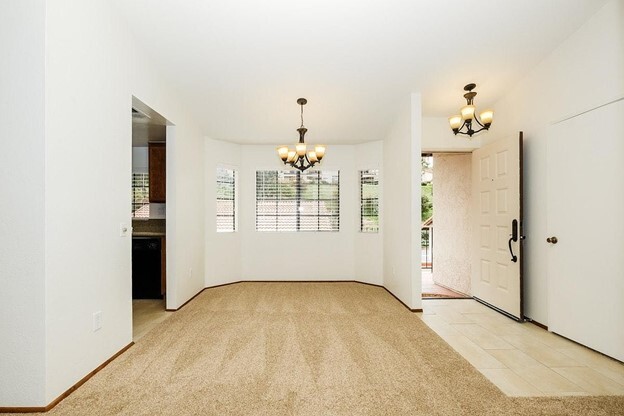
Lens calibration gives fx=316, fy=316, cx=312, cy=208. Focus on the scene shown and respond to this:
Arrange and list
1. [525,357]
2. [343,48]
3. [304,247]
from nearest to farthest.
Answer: [525,357], [343,48], [304,247]

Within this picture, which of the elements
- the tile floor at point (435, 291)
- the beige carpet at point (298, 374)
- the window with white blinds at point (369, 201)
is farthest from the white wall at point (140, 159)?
the tile floor at point (435, 291)

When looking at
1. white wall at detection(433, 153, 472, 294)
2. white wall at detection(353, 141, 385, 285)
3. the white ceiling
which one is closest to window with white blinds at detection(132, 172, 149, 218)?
the white ceiling

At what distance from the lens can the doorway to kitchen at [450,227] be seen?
211 inches

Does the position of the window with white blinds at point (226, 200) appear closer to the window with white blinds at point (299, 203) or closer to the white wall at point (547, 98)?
the window with white blinds at point (299, 203)

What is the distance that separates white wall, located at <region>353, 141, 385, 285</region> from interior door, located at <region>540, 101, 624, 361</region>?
8.43 ft

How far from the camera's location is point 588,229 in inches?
116

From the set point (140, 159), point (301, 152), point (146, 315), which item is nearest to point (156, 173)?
point (140, 159)

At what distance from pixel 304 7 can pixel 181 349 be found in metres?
3.19

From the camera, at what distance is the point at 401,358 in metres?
2.67

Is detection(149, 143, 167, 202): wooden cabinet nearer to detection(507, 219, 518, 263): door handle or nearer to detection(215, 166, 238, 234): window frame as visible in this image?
detection(215, 166, 238, 234): window frame

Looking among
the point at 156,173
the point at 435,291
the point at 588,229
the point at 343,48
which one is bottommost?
the point at 435,291

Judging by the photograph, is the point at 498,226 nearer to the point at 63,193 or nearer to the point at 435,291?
the point at 435,291

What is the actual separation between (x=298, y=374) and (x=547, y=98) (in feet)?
12.5

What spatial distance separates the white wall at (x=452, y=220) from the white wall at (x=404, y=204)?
1134 mm
